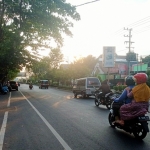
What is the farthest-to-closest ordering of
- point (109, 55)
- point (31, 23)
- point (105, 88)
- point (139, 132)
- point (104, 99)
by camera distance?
1. point (109, 55)
2. point (31, 23)
3. point (105, 88)
4. point (104, 99)
5. point (139, 132)

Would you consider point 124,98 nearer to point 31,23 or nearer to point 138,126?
point 138,126

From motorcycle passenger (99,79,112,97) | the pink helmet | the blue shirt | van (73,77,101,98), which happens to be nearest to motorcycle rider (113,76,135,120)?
the blue shirt

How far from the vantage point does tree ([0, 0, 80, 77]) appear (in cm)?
2492

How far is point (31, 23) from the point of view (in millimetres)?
25781

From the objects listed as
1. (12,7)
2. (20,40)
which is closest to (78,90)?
(20,40)

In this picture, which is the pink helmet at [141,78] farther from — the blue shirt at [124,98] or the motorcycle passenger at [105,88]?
the motorcycle passenger at [105,88]

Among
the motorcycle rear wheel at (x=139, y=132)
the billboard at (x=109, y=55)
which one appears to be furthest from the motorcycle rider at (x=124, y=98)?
the billboard at (x=109, y=55)

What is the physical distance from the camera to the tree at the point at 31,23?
24.9m

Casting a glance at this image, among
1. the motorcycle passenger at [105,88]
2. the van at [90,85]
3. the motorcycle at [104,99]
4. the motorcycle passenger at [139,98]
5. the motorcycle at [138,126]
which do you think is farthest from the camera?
the van at [90,85]

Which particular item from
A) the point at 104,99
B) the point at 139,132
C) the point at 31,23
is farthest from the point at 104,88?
the point at 31,23

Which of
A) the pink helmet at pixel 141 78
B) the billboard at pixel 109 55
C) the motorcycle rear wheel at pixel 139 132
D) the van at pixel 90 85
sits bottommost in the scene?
the motorcycle rear wheel at pixel 139 132

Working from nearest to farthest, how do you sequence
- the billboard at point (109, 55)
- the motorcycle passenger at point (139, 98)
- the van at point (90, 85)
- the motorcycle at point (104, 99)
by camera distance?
the motorcycle passenger at point (139, 98) → the motorcycle at point (104, 99) → the van at point (90, 85) → the billboard at point (109, 55)

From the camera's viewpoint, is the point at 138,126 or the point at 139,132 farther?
the point at 139,132

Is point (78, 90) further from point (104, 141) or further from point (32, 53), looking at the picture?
point (104, 141)
